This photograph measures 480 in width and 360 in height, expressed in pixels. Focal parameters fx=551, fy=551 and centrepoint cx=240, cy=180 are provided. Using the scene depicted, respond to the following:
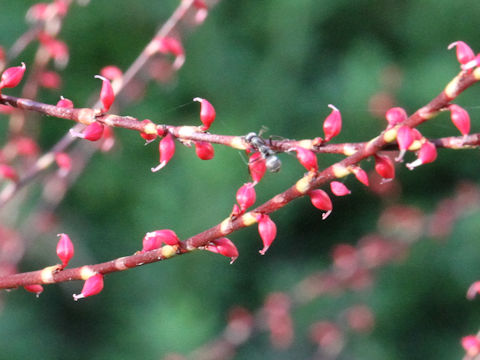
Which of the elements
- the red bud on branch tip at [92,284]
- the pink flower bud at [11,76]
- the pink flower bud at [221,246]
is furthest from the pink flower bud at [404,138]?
the pink flower bud at [11,76]

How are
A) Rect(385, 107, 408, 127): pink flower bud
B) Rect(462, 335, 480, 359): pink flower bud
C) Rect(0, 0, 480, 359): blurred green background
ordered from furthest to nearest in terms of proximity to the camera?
Rect(0, 0, 480, 359): blurred green background < Rect(462, 335, 480, 359): pink flower bud < Rect(385, 107, 408, 127): pink flower bud

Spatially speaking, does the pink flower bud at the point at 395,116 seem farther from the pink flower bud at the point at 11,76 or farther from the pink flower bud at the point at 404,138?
the pink flower bud at the point at 11,76

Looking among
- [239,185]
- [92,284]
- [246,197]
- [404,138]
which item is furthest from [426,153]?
[239,185]

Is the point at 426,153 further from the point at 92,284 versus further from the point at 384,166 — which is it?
the point at 92,284

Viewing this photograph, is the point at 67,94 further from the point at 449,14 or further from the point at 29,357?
the point at 449,14

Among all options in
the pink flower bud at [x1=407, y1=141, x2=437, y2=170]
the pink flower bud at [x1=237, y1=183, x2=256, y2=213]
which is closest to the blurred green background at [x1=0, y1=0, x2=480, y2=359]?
the pink flower bud at [x1=237, y1=183, x2=256, y2=213]

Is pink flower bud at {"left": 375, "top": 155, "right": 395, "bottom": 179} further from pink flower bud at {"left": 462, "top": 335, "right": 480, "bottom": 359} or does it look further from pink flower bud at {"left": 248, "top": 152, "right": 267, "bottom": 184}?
pink flower bud at {"left": 462, "top": 335, "right": 480, "bottom": 359}

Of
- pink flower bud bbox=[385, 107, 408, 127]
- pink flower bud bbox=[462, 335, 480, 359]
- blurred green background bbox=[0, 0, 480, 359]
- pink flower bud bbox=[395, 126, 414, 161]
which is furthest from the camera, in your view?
blurred green background bbox=[0, 0, 480, 359]
